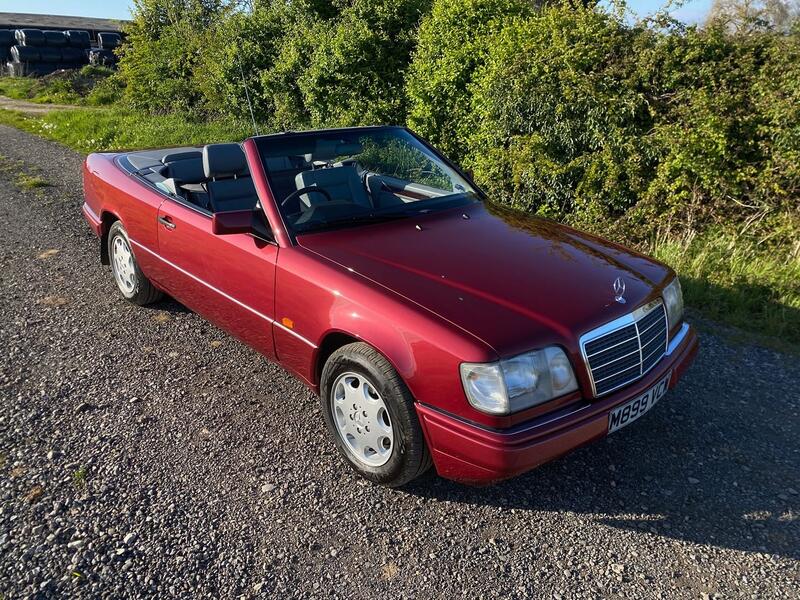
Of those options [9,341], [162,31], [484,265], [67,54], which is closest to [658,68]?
[484,265]

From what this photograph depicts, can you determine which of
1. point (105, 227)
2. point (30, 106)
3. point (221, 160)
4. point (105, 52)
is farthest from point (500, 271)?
point (105, 52)

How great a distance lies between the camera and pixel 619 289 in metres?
2.90

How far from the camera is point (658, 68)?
5934 millimetres

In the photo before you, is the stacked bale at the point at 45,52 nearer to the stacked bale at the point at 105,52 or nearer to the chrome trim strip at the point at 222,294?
the stacked bale at the point at 105,52

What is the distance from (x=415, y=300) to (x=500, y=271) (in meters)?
0.54

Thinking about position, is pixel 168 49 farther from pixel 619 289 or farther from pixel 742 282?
pixel 619 289

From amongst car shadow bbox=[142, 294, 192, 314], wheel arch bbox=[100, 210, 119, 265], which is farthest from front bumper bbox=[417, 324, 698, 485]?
wheel arch bbox=[100, 210, 119, 265]

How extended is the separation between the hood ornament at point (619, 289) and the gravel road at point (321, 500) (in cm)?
88

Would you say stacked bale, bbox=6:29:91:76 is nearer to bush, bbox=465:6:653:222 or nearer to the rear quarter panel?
the rear quarter panel

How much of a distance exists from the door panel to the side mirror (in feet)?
0.42

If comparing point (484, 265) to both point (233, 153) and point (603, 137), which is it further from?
point (603, 137)

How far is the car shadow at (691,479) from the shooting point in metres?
2.72

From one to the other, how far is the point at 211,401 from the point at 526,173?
454 cm

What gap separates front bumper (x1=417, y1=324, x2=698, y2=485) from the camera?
242 centimetres
